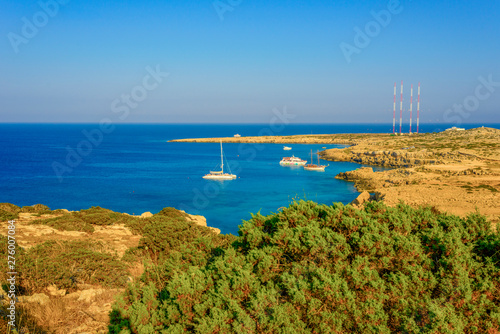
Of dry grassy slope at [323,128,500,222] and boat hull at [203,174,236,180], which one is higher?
dry grassy slope at [323,128,500,222]

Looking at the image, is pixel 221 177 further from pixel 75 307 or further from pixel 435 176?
pixel 75 307

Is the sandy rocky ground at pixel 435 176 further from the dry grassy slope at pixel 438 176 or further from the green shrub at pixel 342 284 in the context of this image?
the green shrub at pixel 342 284

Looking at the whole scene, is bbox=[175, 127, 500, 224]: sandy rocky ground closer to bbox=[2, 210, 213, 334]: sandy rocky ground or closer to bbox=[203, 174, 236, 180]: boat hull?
bbox=[2, 210, 213, 334]: sandy rocky ground

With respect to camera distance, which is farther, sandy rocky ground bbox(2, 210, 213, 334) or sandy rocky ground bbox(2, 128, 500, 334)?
sandy rocky ground bbox(2, 128, 500, 334)

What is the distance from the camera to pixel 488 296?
434 cm

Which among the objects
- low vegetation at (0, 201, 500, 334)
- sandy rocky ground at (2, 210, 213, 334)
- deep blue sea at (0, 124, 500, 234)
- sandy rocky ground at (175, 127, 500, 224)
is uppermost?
low vegetation at (0, 201, 500, 334)

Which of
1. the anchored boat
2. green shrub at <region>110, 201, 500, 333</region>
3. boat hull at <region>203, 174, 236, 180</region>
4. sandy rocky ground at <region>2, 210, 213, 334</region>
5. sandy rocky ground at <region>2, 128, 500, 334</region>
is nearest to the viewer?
green shrub at <region>110, 201, 500, 333</region>

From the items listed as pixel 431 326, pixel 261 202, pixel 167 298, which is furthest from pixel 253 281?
pixel 261 202

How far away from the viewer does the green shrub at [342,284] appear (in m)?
4.19

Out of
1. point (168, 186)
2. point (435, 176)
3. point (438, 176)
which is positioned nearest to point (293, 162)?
point (168, 186)

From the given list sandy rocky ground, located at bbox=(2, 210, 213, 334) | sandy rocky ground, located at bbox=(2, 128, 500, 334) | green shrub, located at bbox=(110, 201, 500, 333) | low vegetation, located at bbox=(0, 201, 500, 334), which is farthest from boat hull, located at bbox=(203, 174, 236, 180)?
green shrub, located at bbox=(110, 201, 500, 333)

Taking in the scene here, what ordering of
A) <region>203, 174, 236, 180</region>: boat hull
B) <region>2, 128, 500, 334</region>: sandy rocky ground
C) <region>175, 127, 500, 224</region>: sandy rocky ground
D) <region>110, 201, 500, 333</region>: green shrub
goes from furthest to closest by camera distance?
<region>203, 174, 236, 180</region>: boat hull, <region>175, 127, 500, 224</region>: sandy rocky ground, <region>2, 128, 500, 334</region>: sandy rocky ground, <region>110, 201, 500, 333</region>: green shrub

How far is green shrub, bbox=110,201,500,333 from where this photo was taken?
419cm

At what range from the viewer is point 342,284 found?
4.46 m
